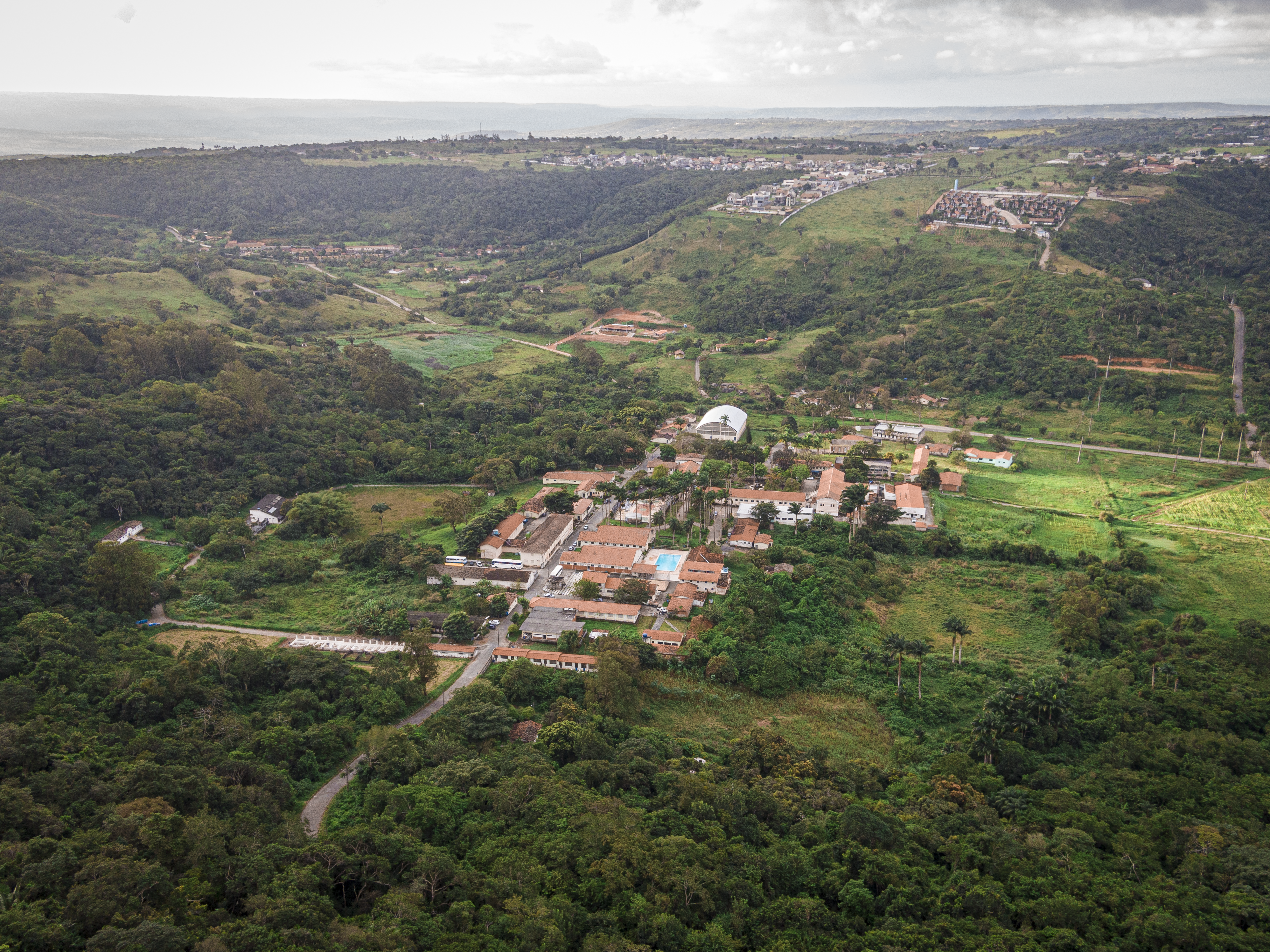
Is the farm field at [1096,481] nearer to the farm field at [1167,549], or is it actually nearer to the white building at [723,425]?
the farm field at [1167,549]

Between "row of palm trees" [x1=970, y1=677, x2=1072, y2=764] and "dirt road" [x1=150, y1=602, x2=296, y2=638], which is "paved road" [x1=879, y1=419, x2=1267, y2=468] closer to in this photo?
"row of palm trees" [x1=970, y1=677, x2=1072, y2=764]

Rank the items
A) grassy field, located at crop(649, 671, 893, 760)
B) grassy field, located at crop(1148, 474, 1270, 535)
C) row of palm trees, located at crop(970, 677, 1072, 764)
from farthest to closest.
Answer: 1. grassy field, located at crop(1148, 474, 1270, 535)
2. grassy field, located at crop(649, 671, 893, 760)
3. row of palm trees, located at crop(970, 677, 1072, 764)

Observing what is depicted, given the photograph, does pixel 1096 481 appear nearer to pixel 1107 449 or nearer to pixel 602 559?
pixel 1107 449

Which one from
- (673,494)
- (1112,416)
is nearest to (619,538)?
(673,494)

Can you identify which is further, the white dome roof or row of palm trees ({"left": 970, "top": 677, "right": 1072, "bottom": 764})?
the white dome roof

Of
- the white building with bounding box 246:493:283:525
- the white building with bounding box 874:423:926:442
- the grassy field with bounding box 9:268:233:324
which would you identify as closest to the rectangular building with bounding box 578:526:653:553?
the white building with bounding box 246:493:283:525

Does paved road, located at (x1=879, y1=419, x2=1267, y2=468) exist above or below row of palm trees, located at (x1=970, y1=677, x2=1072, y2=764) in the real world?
above
